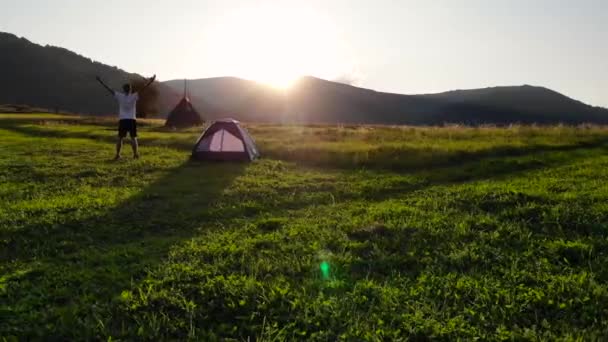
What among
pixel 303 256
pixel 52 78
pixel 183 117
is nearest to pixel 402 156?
pixel 303 256

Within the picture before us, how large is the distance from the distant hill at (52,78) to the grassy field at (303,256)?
4509 inches

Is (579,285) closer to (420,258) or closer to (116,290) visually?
(420,258)

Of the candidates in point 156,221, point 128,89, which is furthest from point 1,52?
point 156,221

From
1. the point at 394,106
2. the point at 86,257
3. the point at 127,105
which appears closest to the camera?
the point at 86,257

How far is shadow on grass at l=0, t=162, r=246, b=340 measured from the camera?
17.5 feet

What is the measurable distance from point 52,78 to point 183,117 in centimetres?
10877

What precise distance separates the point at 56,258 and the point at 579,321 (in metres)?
7.46

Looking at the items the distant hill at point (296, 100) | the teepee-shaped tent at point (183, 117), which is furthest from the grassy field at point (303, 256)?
the distant hill at point (296, 100)

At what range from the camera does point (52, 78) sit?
136 meters

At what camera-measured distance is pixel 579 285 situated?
623 cm

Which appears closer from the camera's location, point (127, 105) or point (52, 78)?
point (127, 105)

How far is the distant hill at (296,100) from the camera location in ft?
428

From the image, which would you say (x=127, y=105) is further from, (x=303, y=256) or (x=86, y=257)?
(x=303, y=256)

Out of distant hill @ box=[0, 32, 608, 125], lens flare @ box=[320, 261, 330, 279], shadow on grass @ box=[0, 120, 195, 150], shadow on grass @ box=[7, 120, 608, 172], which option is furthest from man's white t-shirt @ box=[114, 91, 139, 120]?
distant hill @ box=[0, 32, 608, 125]
